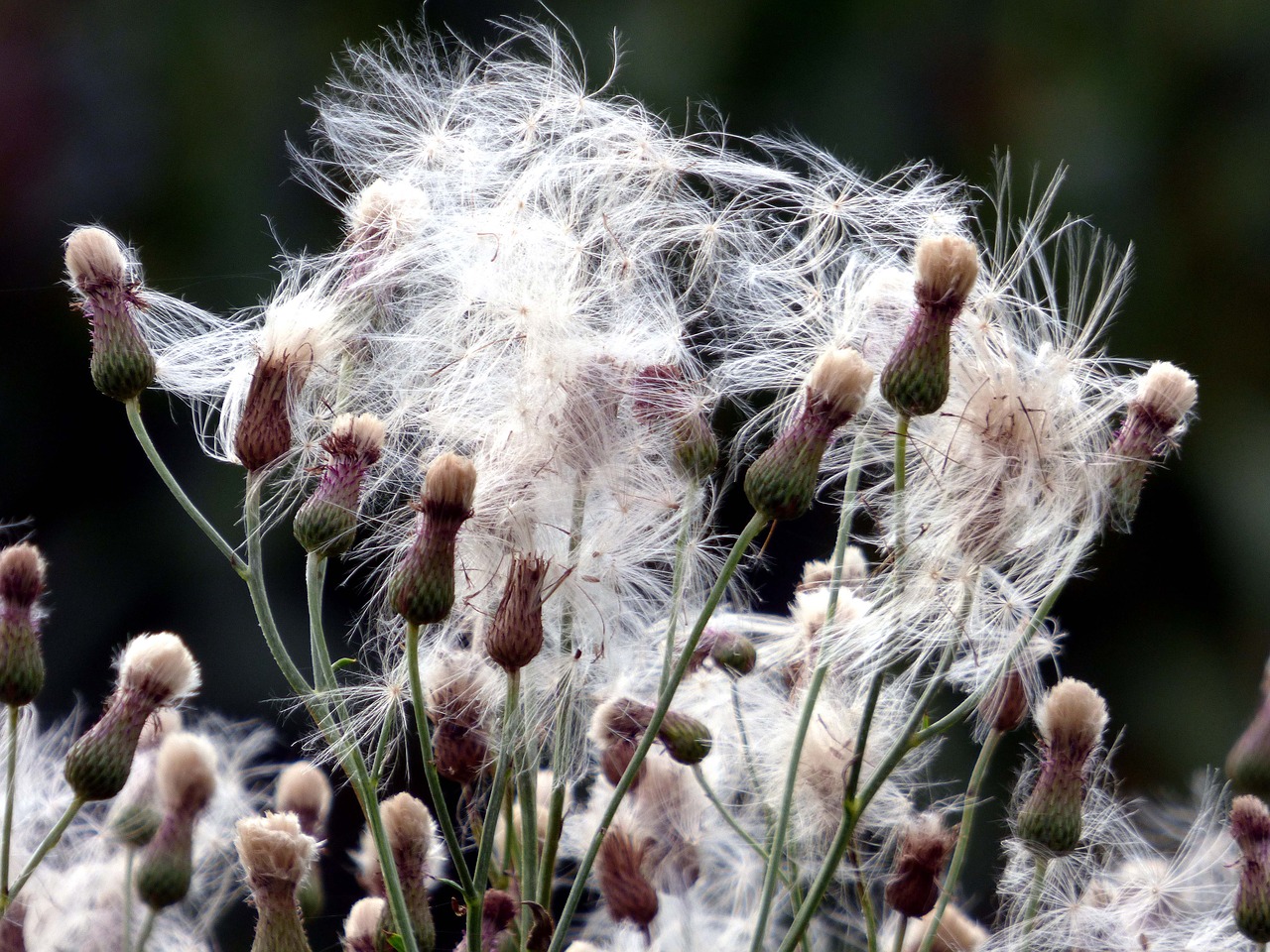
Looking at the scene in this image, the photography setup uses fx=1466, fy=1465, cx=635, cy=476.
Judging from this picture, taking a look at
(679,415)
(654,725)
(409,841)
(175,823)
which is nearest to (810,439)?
(679,415)

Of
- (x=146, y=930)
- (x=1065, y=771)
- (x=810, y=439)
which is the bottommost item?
(x=146, y=930)

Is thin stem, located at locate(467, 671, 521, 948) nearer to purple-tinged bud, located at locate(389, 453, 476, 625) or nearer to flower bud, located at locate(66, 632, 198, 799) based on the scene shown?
purple-tinged bud, located at locate(389, 453, 476, 625)

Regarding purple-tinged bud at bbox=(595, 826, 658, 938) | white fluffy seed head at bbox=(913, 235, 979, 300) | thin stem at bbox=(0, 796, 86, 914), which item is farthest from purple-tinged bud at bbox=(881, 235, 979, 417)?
thin stem at bbox=(0, 796, 86, 914)

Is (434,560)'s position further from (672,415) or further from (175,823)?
(175,823)

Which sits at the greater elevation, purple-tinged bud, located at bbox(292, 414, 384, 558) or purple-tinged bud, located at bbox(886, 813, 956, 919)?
purple-tinged bud, located at bbox(292, 414, 384, 558)

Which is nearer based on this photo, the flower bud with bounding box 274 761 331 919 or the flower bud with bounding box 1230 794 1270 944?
the flower bud with bounding box 1230 794 1270 944

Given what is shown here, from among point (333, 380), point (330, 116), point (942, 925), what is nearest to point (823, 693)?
point (942, 925)

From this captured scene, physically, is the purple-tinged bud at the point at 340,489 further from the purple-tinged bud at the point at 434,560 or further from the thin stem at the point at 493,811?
the thin stem at the point at 493,811
